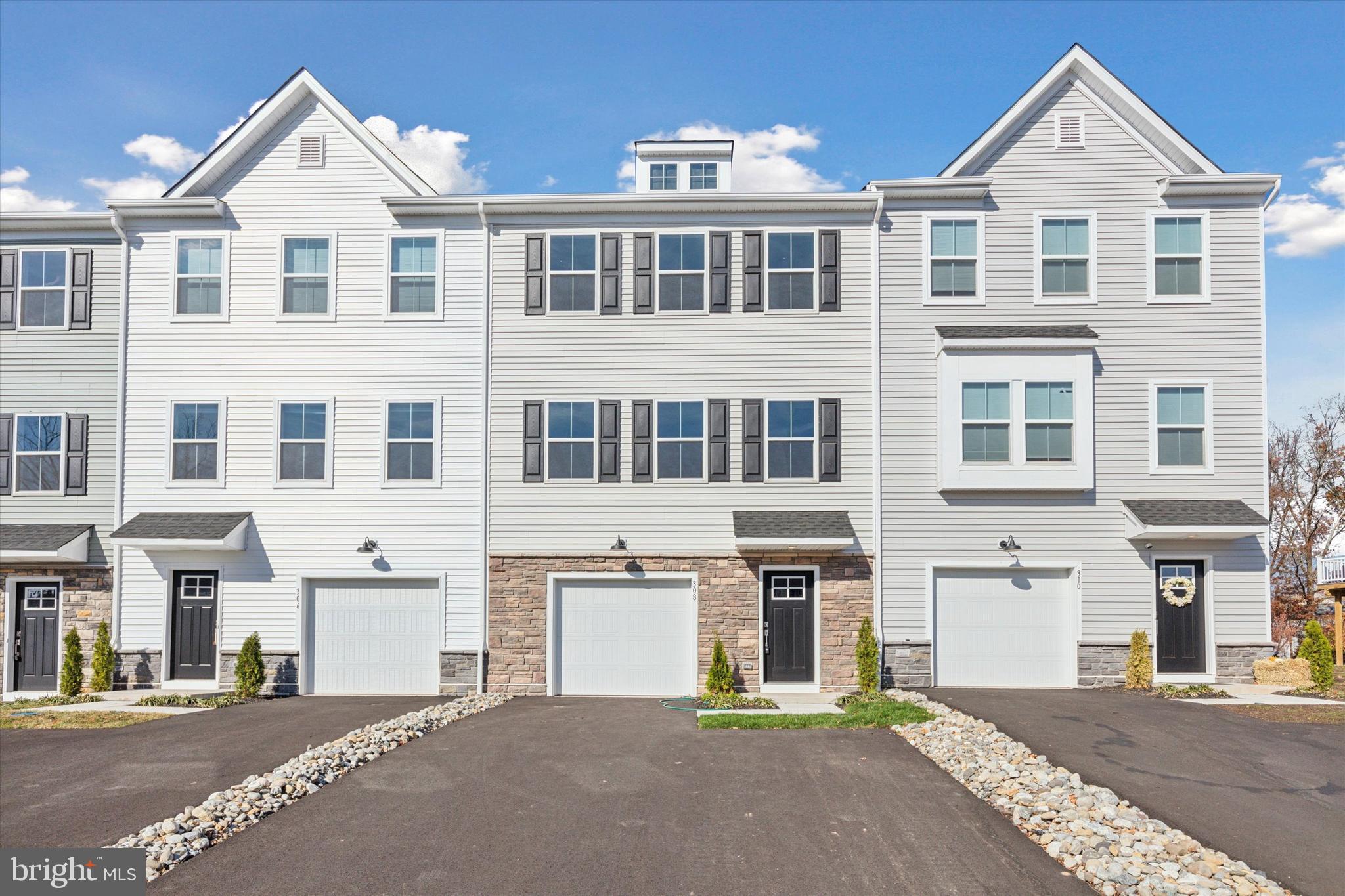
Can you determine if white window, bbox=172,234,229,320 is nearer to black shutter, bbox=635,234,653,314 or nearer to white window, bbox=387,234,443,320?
white window, bbox=387,234,443,320

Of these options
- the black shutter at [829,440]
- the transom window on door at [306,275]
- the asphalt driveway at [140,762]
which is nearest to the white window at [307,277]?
the transom window on door at [306,275]

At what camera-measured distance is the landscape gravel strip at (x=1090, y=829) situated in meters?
6.72

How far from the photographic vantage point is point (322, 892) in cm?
684

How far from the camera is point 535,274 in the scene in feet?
55.4

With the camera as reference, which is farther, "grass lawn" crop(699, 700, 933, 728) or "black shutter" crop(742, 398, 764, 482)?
"black shutter" crop(742, 398, 764, 482)

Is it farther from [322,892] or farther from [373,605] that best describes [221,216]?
[322,892]

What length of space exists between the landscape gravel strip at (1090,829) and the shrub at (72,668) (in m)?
14.9

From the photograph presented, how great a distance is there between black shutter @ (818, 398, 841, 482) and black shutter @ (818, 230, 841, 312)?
5.92 ft

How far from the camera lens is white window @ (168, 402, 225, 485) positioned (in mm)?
16875

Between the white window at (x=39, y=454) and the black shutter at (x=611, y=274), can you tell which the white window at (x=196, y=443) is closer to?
the white window at (x=39, y=454)

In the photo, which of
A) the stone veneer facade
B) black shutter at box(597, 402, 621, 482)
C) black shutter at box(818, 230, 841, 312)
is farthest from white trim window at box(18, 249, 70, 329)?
black shutter at box(818, 230, 841, 312)

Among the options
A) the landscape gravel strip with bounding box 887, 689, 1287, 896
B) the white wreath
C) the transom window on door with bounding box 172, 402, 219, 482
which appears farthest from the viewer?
the transom window on door with bounding box 172, 402, 219, 482

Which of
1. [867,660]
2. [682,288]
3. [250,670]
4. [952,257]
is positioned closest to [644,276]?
[682,288]

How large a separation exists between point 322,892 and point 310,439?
11345 mm
